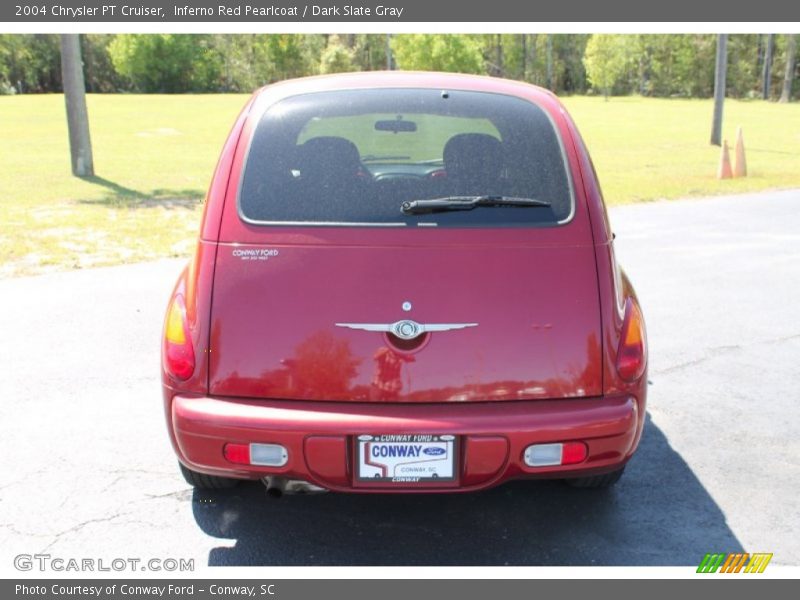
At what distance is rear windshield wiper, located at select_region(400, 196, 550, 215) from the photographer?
10.5 feet

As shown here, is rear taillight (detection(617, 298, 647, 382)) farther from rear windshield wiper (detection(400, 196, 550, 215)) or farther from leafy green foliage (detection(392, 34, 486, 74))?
leafy green foliage (detection(392, 34, 486, 74))

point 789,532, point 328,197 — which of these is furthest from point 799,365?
point 328,197

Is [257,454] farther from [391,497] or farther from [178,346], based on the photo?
[391,497]

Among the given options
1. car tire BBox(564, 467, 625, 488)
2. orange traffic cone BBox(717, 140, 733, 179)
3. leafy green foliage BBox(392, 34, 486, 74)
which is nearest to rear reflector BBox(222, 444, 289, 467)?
car tire BBox(564, 467, 625, 488)

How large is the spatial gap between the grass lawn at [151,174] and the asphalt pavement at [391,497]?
135 inches

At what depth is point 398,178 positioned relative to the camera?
339cm

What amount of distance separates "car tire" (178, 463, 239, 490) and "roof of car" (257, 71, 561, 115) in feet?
5.18

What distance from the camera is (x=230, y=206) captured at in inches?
128

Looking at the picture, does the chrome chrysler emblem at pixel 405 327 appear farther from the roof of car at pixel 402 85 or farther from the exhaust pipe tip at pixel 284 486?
the roof of car at pixel 402 85

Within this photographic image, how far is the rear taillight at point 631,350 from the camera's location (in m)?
3.14

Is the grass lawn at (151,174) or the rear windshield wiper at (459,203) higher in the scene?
the rear windshield wiper at (459,203)

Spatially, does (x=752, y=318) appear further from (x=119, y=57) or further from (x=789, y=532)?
(x=119, y=57)

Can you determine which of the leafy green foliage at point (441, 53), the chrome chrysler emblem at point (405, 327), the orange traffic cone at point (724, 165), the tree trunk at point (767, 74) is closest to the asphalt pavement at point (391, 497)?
the chrome chrysler emblem at point (405, 327)

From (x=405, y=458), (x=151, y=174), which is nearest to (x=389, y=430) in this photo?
(x=405, y=458)
